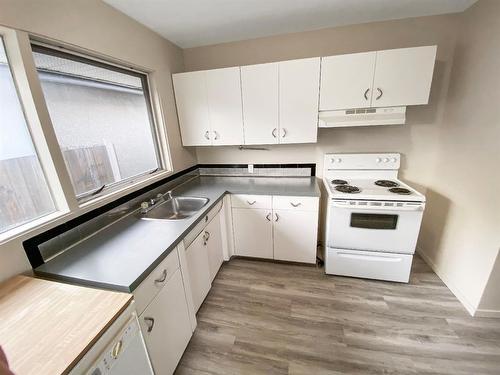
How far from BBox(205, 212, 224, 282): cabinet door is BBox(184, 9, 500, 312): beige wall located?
95 centimetres

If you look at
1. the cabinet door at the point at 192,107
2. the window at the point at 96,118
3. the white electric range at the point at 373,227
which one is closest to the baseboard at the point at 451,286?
the white electric range at the point at 373,227

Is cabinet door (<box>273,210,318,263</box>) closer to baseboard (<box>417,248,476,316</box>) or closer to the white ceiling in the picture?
baseboard (<box>417,248,476,316</box>)

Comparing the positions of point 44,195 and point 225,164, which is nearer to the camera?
point 44,195

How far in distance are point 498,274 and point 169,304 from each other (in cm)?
226

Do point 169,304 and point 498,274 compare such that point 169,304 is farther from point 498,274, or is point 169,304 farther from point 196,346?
point 498,274

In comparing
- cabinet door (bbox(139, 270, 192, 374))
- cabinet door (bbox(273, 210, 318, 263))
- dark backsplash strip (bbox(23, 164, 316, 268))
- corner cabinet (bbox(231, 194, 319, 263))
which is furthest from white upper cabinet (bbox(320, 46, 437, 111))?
cabinet door (bbox(139, 270, 192, 374))

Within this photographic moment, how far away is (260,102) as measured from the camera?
207 centimetres

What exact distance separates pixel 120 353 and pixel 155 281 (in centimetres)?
32

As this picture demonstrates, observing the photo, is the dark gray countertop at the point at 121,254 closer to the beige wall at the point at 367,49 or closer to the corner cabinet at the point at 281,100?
the corner cabinet at the point at 281,100

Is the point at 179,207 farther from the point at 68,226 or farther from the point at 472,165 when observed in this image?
the point at 472,165

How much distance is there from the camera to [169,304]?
126 centimetres

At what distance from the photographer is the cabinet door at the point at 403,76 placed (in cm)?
172

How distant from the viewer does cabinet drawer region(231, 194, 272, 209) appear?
6.85ft

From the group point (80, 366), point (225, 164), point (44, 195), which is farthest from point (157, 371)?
point (225, 164)
